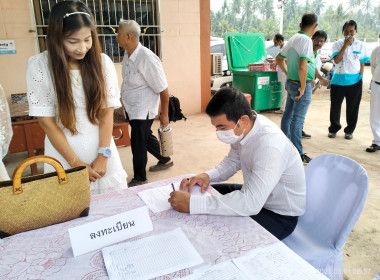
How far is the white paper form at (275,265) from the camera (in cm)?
75

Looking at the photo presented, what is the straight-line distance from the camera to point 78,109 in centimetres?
132

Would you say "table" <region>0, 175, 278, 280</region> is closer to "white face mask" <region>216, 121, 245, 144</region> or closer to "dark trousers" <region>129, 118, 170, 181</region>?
"white face mask" <region>216, 121, 245, 144</region>

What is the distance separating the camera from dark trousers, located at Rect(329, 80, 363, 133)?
3861mm

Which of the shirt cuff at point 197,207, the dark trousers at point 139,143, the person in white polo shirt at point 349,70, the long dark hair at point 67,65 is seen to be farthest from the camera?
the person in white polo shirt at point 349,70

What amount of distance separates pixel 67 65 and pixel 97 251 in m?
0.78

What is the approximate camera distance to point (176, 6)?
5.03 meters

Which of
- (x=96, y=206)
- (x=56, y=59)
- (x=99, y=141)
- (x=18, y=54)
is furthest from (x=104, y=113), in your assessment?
(x=18, y=54)

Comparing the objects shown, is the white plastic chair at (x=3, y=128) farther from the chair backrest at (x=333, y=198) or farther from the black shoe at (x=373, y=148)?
the black shoe at (x=373, y=148)

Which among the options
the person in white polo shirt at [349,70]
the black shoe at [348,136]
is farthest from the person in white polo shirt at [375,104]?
the black shoe at [348,136]

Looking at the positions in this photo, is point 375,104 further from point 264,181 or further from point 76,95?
point 76,95

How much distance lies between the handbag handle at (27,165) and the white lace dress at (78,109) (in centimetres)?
40

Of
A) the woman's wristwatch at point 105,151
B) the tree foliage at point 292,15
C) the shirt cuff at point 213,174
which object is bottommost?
the shirt cuff at point 213,174

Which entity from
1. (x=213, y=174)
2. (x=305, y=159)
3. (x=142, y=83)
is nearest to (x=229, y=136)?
(x=213, y=174)

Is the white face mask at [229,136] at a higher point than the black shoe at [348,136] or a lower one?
higher
